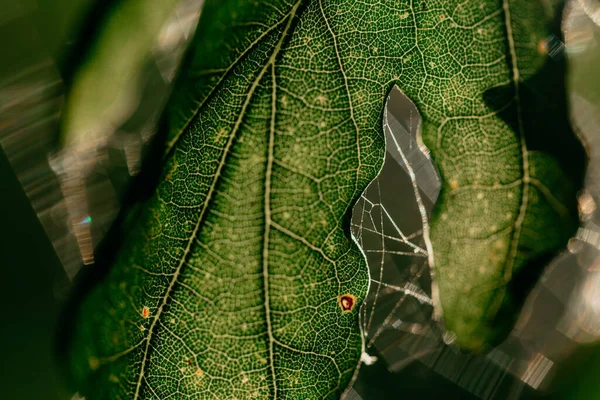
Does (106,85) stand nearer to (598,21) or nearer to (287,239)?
(287,239)

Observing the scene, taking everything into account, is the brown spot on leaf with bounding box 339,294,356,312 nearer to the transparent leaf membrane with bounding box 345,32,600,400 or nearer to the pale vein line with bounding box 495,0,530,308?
the pale vein line with bounding box 495,0,530,308

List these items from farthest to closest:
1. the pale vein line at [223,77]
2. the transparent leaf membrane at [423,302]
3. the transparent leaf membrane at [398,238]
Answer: the transparent leaf membrane at [423,302] < the transparent leaf membrane at [398,238] < the pale vein line at [223,77]

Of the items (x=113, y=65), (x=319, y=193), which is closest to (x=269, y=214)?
(x=319, y=193)

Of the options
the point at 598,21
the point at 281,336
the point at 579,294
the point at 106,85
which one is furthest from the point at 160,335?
the point at 579,294

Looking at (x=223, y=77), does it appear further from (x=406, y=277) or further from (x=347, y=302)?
(x=406, y=277)

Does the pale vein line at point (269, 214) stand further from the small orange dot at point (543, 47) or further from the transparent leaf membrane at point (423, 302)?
the transparent leaf membrane at point (423, 302)

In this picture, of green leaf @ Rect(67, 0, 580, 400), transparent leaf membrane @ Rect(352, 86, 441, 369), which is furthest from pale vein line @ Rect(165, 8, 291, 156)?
transparent leaf membrane @ Rect(352, 86, 441, 369)

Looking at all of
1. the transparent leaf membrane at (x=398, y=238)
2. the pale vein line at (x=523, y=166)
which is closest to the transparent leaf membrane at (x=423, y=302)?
the transparent leaf membrane at (x=398, y=238)
